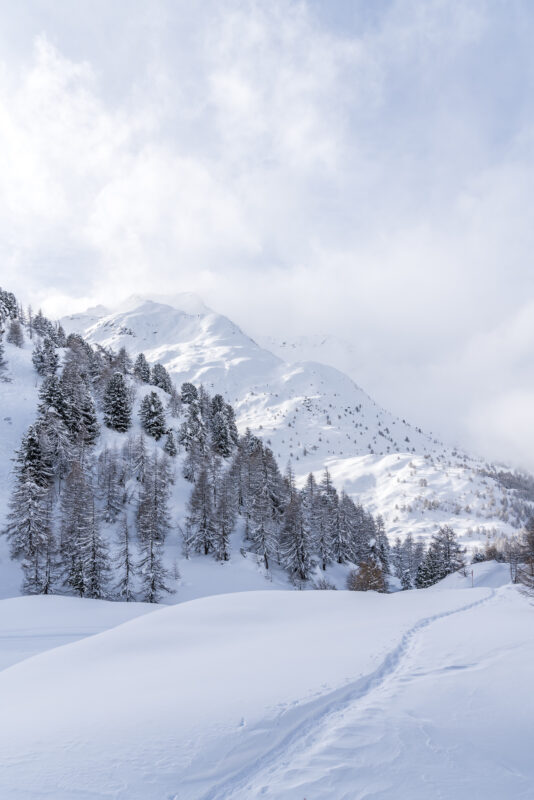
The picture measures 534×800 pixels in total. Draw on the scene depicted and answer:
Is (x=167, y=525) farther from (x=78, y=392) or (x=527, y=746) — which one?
(x=527, y=746)

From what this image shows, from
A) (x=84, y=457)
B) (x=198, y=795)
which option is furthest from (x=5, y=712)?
(x=84, y=457)

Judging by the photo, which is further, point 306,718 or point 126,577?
point 126,577

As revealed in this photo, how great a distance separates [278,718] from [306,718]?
572 millimetres

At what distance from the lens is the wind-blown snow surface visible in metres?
5.39

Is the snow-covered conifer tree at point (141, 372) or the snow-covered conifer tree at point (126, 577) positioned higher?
the snow-covered conifer tree at point (141, 372)

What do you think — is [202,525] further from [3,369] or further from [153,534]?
[3,369]

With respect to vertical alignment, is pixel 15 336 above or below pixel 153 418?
above

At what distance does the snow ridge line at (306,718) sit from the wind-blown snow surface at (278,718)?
25mm

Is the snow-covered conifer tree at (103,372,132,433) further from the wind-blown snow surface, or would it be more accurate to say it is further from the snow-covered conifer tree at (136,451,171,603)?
the wind-blown snow surface

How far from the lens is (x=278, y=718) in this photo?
7090 mm

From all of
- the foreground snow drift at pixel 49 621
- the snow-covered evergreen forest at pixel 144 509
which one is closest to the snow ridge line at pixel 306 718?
the foreground snow drift at pixel 49 621

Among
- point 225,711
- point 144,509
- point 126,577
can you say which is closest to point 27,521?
point 126,577

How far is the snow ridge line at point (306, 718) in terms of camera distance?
5559 mm

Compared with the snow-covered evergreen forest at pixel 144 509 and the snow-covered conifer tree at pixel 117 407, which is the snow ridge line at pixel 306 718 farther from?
the snow-covered conifer tree at pixel 117 407
